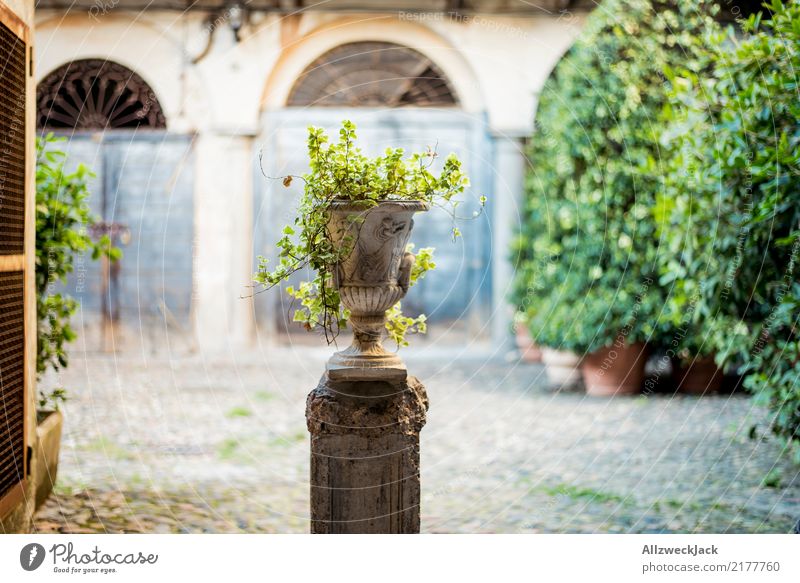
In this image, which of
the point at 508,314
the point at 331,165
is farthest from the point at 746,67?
the point at 508,314

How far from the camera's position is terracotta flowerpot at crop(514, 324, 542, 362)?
32.7ft

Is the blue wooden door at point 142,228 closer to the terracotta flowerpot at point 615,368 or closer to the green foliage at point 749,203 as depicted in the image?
the terracotta flowerpot at point 615,368

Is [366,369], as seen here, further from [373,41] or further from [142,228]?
[142,228]

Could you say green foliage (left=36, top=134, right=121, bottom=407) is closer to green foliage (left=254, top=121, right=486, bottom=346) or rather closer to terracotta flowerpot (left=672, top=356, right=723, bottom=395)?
green foliage (left=254, top=121, right=486, bottom=346)

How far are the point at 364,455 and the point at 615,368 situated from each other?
495cm

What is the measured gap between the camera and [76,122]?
398 inches

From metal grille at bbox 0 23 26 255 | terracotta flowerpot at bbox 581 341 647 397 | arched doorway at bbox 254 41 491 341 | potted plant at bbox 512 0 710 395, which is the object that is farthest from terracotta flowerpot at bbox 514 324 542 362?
metal grille at bbox 0 23 26 255

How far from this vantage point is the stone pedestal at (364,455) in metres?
3.47

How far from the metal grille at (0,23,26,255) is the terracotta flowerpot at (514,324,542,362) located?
6.28 metres

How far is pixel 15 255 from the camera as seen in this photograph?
4172 millimetres

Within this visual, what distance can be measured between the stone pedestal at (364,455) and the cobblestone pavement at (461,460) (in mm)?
1147

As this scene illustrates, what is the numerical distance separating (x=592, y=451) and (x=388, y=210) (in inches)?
127

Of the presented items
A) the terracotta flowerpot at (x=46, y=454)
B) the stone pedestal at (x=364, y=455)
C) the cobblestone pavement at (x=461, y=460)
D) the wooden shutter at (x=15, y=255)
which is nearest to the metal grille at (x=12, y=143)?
Answer: the wooden shutter at (x=15, y=255)
